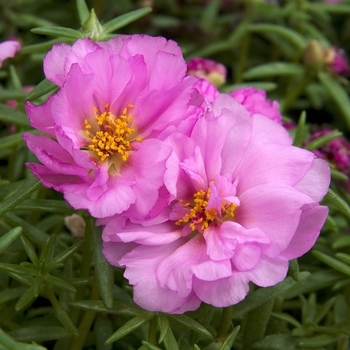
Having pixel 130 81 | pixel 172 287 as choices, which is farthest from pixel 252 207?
pixel 130 81

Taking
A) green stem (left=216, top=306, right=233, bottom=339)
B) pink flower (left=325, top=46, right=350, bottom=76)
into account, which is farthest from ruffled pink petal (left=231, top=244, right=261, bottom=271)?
pink flower (left=325, top=46, right=350, bottom=76)

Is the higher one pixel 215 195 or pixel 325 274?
pixel 215 195

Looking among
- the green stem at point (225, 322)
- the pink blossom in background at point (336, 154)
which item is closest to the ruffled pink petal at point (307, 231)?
the green stem at point (225, 322)

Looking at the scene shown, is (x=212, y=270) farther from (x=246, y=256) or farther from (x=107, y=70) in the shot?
(x=107, y=70)

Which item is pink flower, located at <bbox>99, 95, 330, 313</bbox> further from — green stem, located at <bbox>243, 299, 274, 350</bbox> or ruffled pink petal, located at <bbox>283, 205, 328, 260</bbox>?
green stem, located at <bbox>243, 299, 274, 350</bbox>

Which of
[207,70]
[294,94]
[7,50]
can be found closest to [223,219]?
[7,50]

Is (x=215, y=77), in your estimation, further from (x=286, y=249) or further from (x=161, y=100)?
(x=286, y=249)
